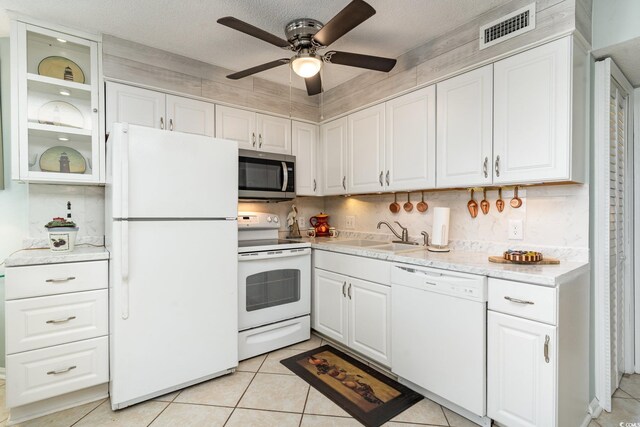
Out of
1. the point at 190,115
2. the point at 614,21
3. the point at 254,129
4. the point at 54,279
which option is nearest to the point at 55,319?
the point at 54,279

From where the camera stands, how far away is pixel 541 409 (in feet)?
4.76

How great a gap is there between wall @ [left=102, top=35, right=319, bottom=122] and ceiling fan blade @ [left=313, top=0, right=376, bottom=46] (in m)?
1.38

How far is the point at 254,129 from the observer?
9.87 ft

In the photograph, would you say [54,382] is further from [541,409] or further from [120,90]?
[541,409]

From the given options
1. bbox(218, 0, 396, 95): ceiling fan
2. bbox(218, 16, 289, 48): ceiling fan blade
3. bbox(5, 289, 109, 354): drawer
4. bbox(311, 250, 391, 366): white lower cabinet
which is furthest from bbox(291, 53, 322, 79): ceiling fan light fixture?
bbox(5, 289, 109, 354): drawer

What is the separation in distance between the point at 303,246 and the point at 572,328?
191 cm

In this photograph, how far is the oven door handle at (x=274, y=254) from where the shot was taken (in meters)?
2.44

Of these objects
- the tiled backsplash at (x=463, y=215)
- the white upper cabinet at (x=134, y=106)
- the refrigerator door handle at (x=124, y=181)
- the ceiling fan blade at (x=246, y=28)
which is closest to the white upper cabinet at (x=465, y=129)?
the tiled backsplash at (x=463, y=215)

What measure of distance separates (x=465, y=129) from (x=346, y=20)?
3.62 ft

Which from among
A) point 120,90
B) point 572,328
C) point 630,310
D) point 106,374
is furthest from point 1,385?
point 630,310

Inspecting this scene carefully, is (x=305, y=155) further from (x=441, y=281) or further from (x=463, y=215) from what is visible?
(x=441, y=281)

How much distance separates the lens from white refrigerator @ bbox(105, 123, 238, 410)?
1.83 meters

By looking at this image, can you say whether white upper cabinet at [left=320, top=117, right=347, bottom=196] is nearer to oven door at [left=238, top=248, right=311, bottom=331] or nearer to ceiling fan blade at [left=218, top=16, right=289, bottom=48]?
oven door at [left=238, top=248, right=311, bottom=331]

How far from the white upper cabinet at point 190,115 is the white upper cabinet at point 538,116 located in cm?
226
